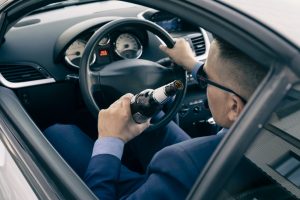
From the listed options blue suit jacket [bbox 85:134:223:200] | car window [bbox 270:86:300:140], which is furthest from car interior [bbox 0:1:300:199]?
car window [bbox 270:86:300:140]

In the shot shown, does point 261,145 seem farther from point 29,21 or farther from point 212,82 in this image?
point 29,21

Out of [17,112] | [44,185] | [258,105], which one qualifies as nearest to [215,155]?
[258,105]

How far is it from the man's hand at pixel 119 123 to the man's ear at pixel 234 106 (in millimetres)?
551

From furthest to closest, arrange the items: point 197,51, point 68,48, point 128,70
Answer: point 197,51
point 68,48
point 128,70

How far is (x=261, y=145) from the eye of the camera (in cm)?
118

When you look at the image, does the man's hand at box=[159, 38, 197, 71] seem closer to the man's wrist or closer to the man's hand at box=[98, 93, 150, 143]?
the man's hand at box=[98, 93, 150, 143]

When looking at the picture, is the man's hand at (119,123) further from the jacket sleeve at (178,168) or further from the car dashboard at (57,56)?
the car dashboard at (57,56)

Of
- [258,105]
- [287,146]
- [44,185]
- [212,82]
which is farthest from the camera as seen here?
[44,185]

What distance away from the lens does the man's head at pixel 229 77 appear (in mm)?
1320

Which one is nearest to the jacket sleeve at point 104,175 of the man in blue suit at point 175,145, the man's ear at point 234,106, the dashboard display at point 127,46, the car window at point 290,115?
the man in blue suit at point 175,145

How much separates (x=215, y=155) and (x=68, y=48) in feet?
6.24

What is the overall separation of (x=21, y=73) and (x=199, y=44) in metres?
1.25

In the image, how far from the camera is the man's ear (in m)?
1.42

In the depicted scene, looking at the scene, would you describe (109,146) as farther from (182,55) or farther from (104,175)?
(182,55)
